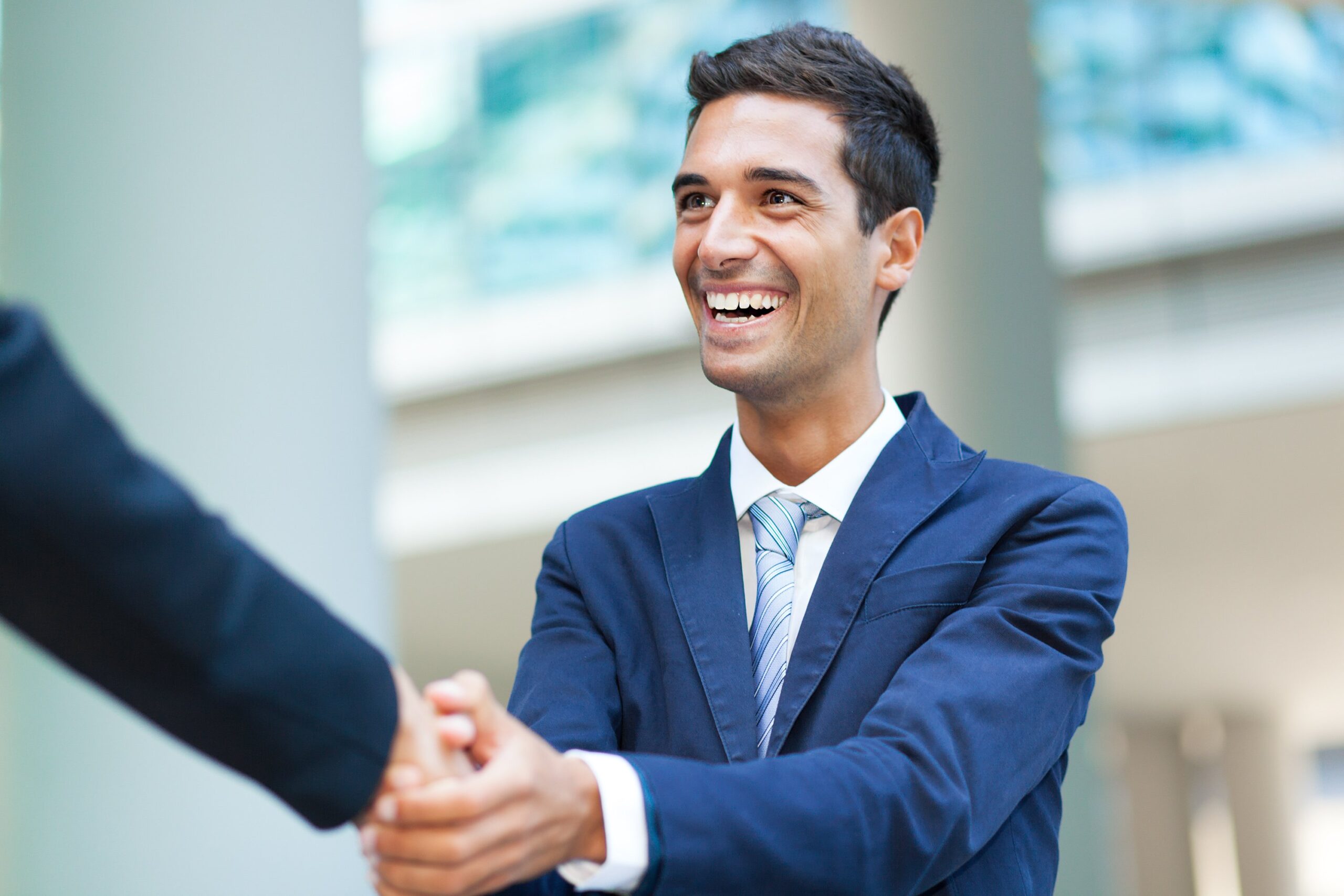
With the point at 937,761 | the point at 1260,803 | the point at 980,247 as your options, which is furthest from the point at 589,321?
the point at 937,761

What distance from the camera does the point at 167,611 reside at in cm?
105

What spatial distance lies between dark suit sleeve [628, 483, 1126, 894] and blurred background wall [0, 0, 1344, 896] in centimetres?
199

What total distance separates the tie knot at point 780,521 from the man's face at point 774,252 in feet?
0.44

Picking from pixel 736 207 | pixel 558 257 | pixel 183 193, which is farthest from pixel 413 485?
pixel 736 207

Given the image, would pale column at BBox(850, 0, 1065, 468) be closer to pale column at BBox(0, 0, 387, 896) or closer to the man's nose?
pale column at BBox(0, 0, 387, 896)

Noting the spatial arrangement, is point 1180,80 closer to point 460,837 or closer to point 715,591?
point 715,591

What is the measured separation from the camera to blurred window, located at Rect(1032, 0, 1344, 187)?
9477 millimetres

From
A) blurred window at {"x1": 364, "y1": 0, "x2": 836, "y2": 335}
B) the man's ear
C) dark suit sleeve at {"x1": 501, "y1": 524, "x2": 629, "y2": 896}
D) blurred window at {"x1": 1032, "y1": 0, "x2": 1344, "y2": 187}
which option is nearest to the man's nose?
the man's ear

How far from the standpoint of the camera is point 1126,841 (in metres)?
15.2

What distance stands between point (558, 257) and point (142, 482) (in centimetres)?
1090

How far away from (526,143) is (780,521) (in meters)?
10.9

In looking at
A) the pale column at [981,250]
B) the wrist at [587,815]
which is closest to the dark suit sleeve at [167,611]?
the wrist at [587,815]

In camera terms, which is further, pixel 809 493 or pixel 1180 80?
pixel 1180 80

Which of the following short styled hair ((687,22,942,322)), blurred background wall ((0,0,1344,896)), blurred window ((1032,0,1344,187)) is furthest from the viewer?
blurred window ((1032,0,1344,187))
